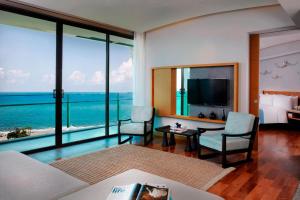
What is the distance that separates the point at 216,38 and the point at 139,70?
2163 millimetres

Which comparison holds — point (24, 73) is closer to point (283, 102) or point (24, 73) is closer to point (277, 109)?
point (277, 109)

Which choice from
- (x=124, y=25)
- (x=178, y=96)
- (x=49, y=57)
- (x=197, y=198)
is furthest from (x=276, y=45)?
(x=197, y=198)

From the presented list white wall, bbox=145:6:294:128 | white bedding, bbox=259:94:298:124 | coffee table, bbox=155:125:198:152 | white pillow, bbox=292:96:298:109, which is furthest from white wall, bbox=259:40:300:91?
coffee table, bbox=155:125:198:152

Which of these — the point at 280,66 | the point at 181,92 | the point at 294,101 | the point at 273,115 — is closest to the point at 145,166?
the point at 181,92

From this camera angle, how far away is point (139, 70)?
19.3 feet

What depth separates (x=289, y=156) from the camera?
4008mm

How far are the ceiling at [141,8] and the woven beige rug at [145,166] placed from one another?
108 inches

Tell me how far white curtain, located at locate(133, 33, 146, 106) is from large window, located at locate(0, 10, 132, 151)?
0.29 meters

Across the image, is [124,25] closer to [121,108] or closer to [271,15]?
[121,108]

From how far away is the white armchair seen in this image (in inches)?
187

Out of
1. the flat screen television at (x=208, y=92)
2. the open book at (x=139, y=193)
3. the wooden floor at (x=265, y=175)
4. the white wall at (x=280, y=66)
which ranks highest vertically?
the white wall at (x=280, y=66)

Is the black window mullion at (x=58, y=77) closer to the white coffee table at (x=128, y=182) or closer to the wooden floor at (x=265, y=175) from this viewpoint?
the wooden floor at (x=265, y=175)

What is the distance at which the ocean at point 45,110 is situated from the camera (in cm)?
552

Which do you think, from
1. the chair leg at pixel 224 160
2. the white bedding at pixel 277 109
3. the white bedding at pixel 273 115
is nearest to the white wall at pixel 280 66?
the white bedding at pixel 277 109
